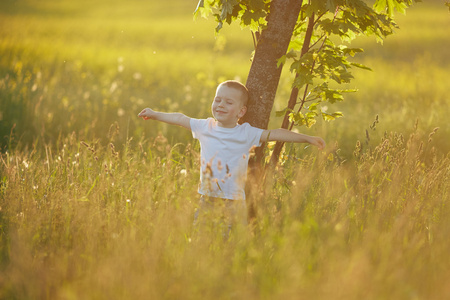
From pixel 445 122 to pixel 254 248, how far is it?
20.4ft

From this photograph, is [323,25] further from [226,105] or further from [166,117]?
[166,117]

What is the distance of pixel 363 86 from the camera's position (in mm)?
12539

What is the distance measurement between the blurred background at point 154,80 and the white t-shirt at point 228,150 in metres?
0.82

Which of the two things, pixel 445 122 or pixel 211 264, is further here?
pixel 445 122

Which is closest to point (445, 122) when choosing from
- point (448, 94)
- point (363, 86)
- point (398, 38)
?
point (448, 94)

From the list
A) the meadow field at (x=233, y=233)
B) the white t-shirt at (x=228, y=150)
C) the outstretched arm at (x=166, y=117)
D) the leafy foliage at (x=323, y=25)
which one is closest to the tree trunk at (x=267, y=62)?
the leafy foliage at (x=323, y=25)

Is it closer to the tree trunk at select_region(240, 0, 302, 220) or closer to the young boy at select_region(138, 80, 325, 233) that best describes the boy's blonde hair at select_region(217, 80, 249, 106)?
the young boy at select_region(138, 80, 325, 233)

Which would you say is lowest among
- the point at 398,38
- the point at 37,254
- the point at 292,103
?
the point at 37,254

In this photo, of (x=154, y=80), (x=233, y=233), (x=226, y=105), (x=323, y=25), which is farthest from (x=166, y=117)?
(x=154, y=80)

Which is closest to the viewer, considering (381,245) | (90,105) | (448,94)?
(381,245)

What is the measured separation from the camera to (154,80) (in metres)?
12.5

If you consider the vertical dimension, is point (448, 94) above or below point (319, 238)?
above

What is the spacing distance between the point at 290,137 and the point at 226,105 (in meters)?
0.59

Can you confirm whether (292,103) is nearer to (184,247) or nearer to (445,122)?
(184,247)
